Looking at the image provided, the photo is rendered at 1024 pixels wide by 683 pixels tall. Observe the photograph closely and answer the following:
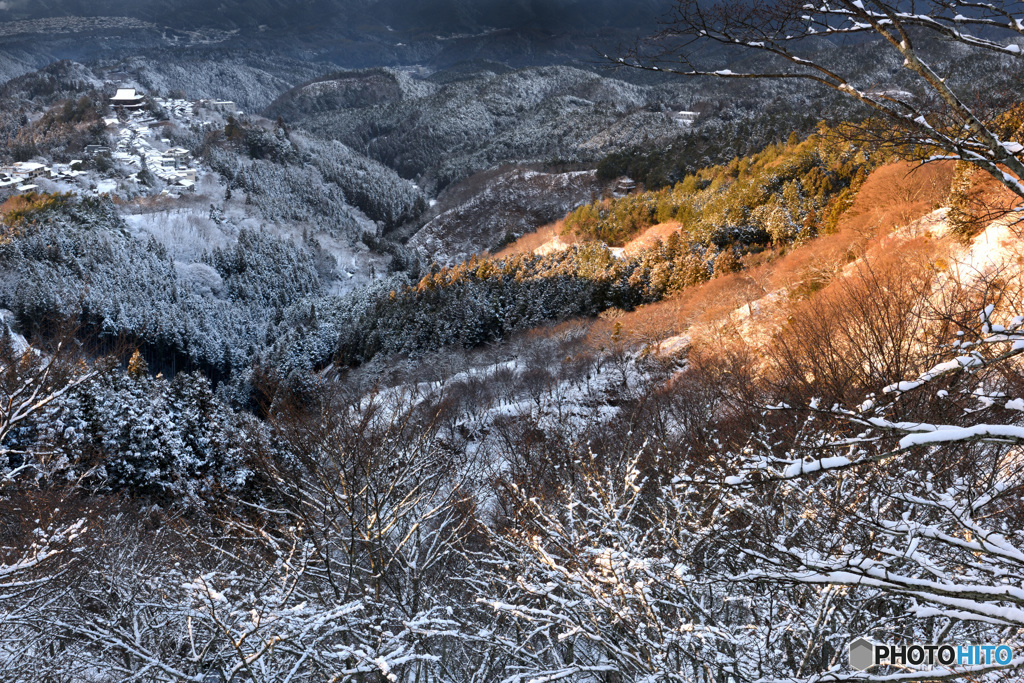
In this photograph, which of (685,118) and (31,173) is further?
(685,118)

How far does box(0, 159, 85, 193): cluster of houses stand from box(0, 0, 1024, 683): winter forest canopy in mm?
1219

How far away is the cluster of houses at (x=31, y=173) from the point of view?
96625mm

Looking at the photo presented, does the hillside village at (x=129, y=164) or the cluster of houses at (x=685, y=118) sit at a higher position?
the cluster of houses at (x=685, y=118)

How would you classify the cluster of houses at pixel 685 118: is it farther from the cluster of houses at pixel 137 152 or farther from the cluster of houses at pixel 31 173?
the cluster of houses at pixel 31 173

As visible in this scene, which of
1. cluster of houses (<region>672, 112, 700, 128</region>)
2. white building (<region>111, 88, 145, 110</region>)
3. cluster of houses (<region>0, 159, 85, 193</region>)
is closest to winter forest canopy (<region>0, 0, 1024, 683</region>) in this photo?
cluster of houses (<region>0, 159, 85, 193</region>)

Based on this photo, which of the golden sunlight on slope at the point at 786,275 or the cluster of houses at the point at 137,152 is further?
the cluster of houses at the point at 137,152

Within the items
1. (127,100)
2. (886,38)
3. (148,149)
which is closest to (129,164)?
(148,149)

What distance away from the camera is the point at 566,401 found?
31.0m

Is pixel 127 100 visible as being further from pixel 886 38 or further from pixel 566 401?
pixel 886 38

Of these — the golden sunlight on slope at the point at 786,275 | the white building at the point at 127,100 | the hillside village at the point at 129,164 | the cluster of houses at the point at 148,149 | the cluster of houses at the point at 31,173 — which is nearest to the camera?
the golden sunlight on slope at the point at 786,275

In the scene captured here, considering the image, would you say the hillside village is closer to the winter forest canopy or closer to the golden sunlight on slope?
the winter forest canopy

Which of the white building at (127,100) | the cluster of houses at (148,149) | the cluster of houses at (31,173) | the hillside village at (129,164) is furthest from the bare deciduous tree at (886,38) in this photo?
the white building at (127,100)

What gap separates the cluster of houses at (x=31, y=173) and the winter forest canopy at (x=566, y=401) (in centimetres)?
122

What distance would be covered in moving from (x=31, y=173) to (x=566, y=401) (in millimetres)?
121735
